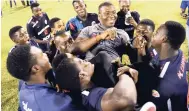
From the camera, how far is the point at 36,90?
120 inches

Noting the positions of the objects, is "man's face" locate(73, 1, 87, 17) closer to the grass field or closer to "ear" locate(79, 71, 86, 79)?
the grass field

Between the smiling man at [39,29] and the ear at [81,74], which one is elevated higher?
the ear at [81,74]

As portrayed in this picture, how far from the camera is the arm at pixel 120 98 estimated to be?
262 centimetres

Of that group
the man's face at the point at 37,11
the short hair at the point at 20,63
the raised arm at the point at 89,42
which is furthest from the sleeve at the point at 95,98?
the man's face at the point at 37,11

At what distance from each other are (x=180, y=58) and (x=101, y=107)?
4.75 ft

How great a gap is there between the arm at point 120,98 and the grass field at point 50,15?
5.13 m

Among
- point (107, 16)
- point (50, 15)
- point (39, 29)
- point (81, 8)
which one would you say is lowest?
point (50, 15)

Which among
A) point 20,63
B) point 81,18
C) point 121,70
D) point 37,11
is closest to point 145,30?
point 121,70

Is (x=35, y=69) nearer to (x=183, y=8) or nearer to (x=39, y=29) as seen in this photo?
(x=39, y=29)

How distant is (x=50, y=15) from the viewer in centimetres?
1869

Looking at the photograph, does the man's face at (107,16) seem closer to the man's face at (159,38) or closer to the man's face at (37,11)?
the man's face at (159,38)

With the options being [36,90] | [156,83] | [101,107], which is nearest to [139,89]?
[156,83]

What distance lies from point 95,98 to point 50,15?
1636cm

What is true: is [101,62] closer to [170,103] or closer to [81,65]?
[81,65]
